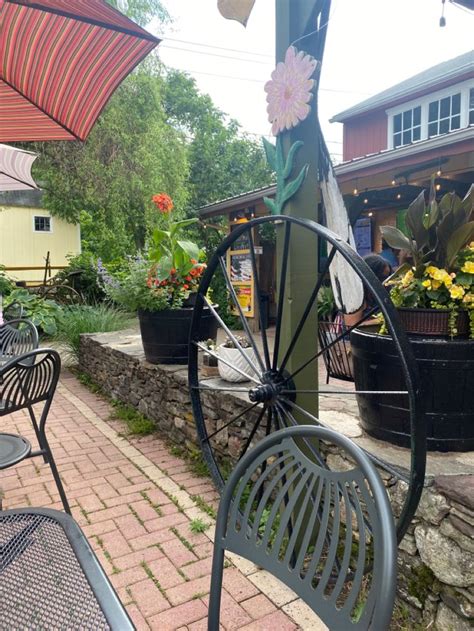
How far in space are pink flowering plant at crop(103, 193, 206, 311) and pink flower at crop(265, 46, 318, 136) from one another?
1.87 metres

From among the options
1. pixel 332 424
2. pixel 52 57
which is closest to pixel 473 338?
pixel 332 424

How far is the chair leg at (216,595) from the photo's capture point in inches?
42.1

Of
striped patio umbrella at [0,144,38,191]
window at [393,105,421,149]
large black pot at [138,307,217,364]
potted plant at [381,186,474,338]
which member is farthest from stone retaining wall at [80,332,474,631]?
window at [393,105,421,149]

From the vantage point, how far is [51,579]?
1098 millimetres

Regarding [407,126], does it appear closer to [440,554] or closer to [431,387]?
[431,387]

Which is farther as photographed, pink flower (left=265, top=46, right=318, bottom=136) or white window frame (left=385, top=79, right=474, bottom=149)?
white window frame (left=385, top=79, right=474, bottom=149)

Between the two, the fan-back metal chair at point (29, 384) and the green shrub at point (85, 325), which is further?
the green shrub at point (85, 325)

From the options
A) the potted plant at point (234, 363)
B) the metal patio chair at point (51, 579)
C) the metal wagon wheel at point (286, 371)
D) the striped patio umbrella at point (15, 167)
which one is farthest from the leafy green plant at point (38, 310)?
the metal patio chair at point (51, 579)

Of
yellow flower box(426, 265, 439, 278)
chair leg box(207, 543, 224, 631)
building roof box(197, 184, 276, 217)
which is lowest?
chair leg box(207, 543, 224, 631)

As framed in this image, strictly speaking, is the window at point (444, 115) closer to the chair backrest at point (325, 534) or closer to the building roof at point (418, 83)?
the building roof at point (418, 83)

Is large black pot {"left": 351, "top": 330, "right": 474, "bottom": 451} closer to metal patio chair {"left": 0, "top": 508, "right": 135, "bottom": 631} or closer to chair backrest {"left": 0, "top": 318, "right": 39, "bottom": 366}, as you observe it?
metal patio chair {"left": 0, "top": 508, "right": 135, "bottom": 631}

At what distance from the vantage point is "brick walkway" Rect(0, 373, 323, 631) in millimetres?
1839

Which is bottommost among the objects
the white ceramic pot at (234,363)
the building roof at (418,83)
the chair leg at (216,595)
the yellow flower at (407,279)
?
the chair leg at (216,595)

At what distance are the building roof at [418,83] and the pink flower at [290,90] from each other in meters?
8.48
